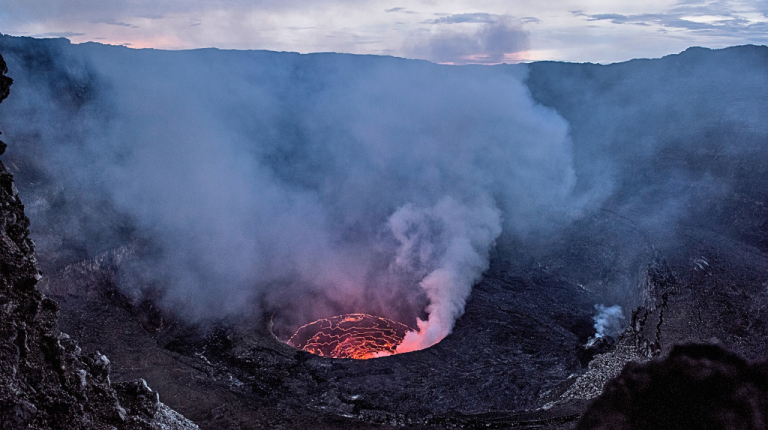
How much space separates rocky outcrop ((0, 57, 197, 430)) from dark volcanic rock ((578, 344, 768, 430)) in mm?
7325

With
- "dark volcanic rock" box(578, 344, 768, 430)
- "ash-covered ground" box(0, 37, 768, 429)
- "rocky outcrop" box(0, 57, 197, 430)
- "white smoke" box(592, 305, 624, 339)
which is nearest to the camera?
"dark volcanic rock" box(578, 344, 768, 430)

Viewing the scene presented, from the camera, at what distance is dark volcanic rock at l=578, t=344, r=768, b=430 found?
16.3 ft

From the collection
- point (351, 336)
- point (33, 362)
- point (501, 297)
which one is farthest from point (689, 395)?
point (501, 297)

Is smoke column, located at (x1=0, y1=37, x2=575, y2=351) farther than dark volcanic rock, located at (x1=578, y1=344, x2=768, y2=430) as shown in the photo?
Yes

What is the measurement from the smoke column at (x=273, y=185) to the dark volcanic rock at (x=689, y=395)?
14151mm

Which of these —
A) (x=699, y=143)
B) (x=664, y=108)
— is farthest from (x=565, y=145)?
(x=699, y=143)

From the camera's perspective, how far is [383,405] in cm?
1463

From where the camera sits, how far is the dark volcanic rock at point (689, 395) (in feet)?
16.3

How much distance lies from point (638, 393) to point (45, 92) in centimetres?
2919

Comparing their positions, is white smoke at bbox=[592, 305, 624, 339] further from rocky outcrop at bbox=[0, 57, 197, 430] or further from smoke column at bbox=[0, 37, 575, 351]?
rocky outcrop at bbox=[0, 57, 197, 430]

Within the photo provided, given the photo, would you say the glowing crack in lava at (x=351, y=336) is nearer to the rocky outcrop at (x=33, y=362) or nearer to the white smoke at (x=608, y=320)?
the white smoke at (x=608, y=320)

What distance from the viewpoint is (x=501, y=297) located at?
72.5 feet

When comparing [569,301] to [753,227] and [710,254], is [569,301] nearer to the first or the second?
[710,254]

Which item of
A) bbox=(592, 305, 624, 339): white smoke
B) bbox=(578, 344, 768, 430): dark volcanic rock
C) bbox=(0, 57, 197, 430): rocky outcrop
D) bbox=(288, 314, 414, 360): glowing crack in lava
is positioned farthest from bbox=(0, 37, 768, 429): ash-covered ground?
bbox=(0, 57, 197, 430): rocky outcrop
